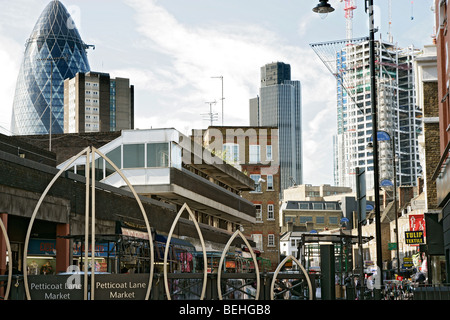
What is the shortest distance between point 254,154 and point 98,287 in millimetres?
88186

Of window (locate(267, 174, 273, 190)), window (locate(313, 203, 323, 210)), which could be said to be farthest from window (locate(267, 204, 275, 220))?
window (locate(313, 203, 323, 210))

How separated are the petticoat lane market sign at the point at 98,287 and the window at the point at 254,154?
284ft

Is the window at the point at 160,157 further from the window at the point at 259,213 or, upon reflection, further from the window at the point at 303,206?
the window at the point at 303,206

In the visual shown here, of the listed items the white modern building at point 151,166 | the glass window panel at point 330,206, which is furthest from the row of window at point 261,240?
the glass window panel at point 330,206

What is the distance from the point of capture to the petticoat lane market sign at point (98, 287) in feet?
38.8

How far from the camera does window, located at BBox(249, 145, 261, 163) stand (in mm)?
98831

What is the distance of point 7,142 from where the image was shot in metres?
40.2

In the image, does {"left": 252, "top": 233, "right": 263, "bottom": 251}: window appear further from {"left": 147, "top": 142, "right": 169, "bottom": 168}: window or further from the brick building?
{"left": 147, "top": 142, "right": 169, "bottom": 168}: window

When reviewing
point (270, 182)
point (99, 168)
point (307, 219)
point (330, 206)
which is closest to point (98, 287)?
point (99, 168)

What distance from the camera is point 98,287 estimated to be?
1186cm

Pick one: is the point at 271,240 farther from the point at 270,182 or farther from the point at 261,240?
the point at 270,182
